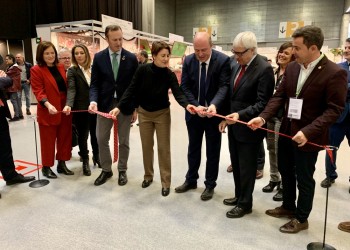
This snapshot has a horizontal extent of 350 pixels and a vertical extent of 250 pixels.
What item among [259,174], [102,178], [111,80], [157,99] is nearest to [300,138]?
[157,99]

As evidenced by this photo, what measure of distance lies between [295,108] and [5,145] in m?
2.73

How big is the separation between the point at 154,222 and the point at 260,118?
1168 millimetres

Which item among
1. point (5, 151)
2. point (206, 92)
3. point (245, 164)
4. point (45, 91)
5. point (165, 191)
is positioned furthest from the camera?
point (45, 91)

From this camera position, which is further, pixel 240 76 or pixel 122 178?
pixel 122 178

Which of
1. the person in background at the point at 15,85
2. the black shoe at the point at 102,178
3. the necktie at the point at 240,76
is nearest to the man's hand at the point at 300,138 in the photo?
the necktie at the point at 240,76

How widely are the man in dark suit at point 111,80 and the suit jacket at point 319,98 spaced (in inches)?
61.8

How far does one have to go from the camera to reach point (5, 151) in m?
2.89

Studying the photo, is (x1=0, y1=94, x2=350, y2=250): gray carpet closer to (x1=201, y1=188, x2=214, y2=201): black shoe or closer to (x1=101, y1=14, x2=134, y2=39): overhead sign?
(x1=201, y1=188, x2=214, y2=201): black shoe

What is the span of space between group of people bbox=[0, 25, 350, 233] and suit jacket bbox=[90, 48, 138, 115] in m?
0.01

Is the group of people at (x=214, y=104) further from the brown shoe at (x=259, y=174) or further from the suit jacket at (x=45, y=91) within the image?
the brown shoe at (x=259, y=174)

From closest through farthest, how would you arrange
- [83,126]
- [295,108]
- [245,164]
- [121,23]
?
[295,108]
[245,164]
[83,126]
[121,23]

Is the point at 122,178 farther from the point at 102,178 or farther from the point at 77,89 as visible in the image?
the point at 77,89

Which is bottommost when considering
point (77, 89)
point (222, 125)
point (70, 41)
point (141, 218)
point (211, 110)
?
point (141, 218)

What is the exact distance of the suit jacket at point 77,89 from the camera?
10.2 ft
